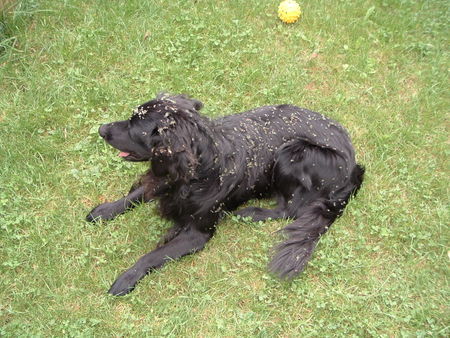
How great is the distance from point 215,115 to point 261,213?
3.62 feet

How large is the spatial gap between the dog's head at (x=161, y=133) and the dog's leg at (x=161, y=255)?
547 millimetres

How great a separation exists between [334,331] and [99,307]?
59.2 inches

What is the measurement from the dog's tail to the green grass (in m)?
0.10

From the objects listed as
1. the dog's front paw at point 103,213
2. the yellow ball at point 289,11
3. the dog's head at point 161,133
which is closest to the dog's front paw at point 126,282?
the dog's front paw at point 103,213

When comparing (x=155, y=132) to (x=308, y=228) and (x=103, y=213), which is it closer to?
(x=103, y=213)

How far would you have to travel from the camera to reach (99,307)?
2996 millimetres

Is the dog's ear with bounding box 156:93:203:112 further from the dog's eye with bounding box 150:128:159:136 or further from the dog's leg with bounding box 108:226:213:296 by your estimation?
the dog's leg with bounding box 108:226:213:296

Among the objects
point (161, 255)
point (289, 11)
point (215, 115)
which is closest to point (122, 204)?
point (161, 255)

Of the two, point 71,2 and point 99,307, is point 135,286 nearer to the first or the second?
point 99,307

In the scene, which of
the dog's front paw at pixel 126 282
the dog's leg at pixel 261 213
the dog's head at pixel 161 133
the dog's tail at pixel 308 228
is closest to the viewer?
the dog's head at pixel 161 133

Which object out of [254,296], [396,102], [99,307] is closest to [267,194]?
[254,296]

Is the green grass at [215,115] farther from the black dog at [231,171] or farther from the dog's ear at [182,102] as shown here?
the dog's ear at [182,102]

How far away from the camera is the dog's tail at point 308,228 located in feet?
10.4

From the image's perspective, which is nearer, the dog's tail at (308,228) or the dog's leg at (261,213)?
the dog's tail at (308,228)
